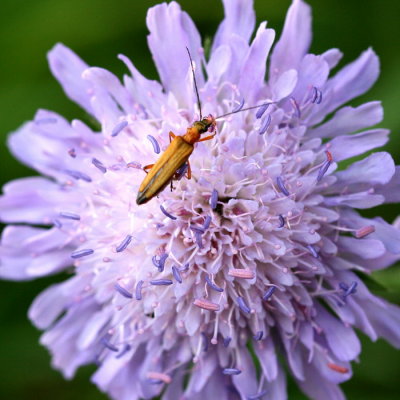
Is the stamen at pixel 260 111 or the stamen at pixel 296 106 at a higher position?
the stamen at pixel 296 106

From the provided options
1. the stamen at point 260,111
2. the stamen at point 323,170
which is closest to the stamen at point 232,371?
the stamen at point 323,170

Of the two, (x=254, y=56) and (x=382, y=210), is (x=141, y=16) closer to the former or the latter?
(x=254, y=56)

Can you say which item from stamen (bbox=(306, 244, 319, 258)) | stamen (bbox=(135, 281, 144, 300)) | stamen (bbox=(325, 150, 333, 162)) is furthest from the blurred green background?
stamen (bbox=(135, 281, 144, 300))

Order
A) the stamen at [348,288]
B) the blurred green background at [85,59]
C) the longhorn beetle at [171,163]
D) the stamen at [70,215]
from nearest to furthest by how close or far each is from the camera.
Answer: the longhorn beetle at [171,163] < the stamen at [348,288] < the stamen at [70,215] < the blurred green background at [85,59]

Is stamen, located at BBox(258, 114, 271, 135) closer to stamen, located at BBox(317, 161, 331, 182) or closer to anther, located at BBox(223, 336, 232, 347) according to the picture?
stamen, located at BBox(317, 161, 331, 182)

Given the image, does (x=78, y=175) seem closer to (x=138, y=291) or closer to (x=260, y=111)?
(x=138, y=291)

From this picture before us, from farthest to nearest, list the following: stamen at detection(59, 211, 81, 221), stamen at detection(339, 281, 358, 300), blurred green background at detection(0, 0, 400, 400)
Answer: blurred green background at detection(0, 0, 400, 400)
stamen at detection(59, 211, 81, 221)
stamen at detection(339, 281, 358, 300)

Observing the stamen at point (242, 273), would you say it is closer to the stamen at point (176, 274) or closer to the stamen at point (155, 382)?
the stamen at point (176, 274)

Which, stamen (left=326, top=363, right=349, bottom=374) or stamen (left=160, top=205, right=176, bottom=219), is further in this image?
stamen (left=326, top=363, right=349, bottom=374)

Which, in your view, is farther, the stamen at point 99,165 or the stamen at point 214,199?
the stamen at point 99,165
